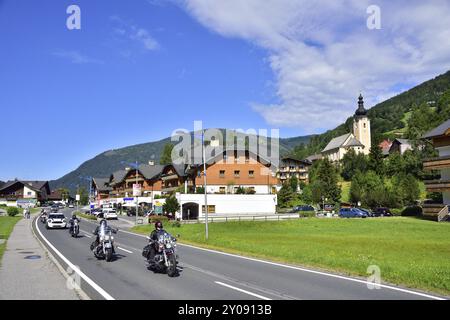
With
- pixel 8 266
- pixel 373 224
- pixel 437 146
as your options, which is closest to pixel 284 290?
pixel 8 266

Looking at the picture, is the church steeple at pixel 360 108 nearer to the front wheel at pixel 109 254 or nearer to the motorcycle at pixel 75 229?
the motorcycle at pixel 75 229

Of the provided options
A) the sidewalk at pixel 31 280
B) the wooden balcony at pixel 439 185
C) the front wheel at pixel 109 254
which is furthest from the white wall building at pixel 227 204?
the front wheel at pixel 109 254

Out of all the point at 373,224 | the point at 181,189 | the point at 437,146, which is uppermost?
the point at 437,146

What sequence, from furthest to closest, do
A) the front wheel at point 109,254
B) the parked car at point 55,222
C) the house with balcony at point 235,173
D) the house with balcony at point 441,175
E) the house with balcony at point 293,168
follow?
1. the house with balcony at point 293,168
2. the house with balcony at point 235,173
3. the house with balcony at point 441,175
4. the parked car at point 55,222
5. the front wheel at point 109,254

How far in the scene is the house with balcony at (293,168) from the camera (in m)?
124

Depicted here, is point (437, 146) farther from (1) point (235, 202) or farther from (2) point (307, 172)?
(2) point (307, 172)

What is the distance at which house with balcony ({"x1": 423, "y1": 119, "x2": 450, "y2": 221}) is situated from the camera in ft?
160

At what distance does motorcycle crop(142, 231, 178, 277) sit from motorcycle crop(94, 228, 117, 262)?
349 centimetres

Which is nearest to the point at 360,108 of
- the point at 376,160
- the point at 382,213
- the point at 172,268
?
the point at 376,160

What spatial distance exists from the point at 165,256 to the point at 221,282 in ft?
7.47

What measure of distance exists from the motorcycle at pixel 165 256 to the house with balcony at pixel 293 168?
11013 cm
